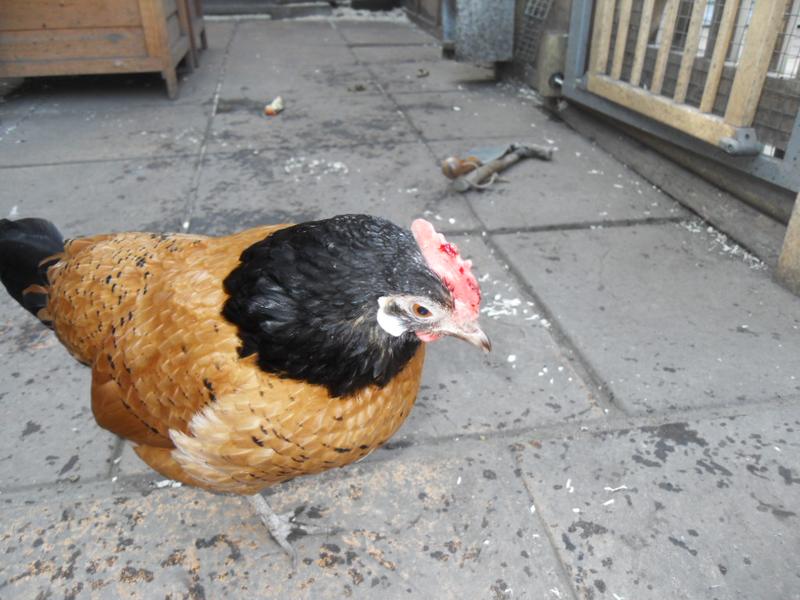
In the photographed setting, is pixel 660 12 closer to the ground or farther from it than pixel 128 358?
farther from it

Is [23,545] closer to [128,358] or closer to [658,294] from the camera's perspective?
[128,358]

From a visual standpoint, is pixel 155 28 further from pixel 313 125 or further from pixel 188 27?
pixel 313 125

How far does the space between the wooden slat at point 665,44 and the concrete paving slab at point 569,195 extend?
0.66 metres

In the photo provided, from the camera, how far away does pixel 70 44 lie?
536 centimetres

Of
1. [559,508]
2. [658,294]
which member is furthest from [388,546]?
[658,294]

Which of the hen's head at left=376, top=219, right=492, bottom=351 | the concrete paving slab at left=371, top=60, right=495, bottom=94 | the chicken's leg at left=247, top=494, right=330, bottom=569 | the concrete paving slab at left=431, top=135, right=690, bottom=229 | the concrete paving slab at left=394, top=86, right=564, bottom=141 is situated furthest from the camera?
the concrete paving slab at left=371, top=60, right=495, bottom=94

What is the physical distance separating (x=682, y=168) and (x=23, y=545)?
3.94 m

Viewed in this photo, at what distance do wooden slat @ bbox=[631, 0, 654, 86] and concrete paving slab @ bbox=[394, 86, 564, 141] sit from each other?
3.58ft

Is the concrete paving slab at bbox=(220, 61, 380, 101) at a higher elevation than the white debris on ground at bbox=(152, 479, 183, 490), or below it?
higher

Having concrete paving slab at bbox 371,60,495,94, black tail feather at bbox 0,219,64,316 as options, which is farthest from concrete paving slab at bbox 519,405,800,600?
concrete paving slab at bbox 371,60,495,94

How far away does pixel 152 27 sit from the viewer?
17.8ft

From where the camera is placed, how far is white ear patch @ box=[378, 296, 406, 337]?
4.66ft

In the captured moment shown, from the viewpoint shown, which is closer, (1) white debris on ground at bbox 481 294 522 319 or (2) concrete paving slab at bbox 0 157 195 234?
(1) white debris on ground at bbox 481 294 522 319

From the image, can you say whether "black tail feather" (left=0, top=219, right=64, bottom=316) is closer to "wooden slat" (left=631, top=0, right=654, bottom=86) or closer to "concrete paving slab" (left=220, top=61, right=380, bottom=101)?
"wooden slat" (left=631, top=0, right=654, bottom=86)
